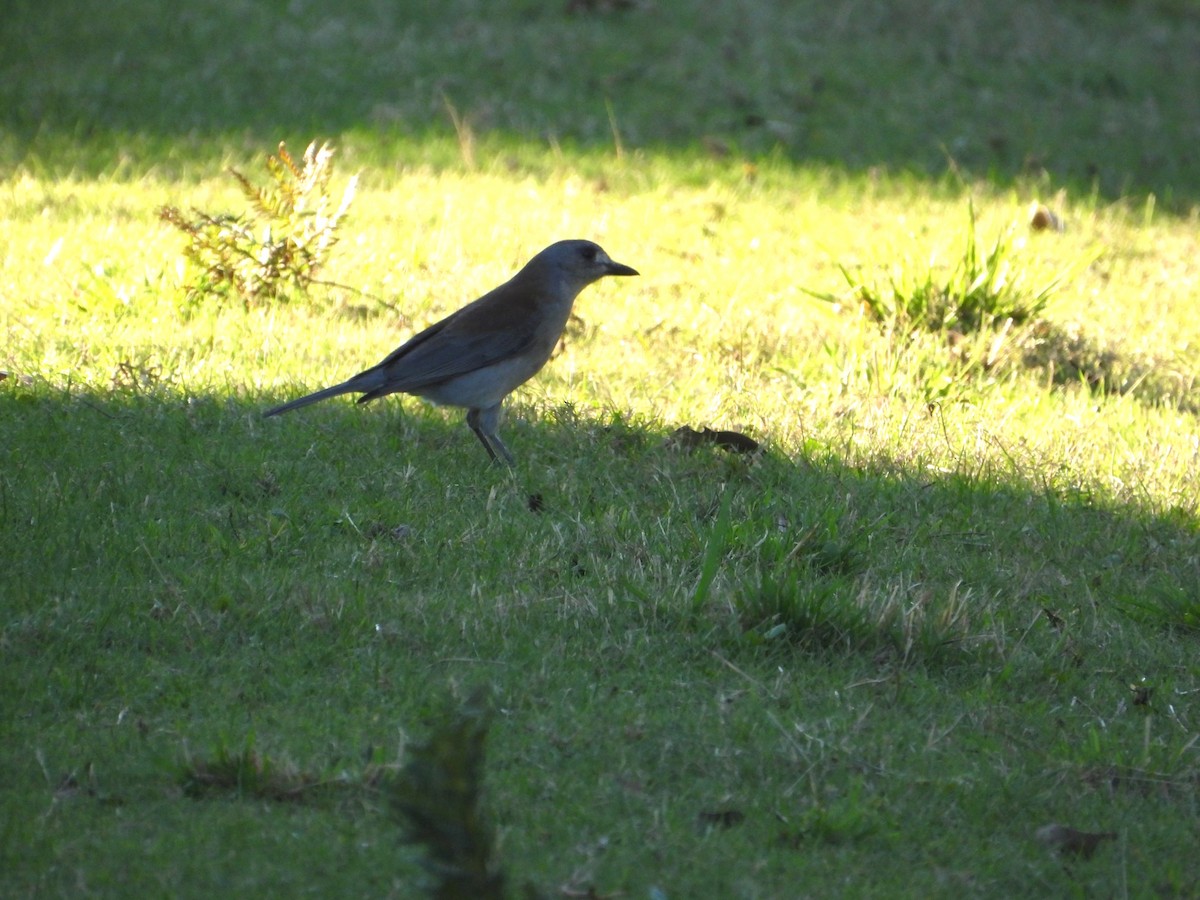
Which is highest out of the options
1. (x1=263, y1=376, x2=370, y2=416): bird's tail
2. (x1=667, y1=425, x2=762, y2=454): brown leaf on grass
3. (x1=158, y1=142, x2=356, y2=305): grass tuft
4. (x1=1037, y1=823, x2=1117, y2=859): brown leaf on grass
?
(x1=158, y1=142, x2=356, y2=305): grass tuft

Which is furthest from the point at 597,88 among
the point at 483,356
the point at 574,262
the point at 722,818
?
the point at 722,818

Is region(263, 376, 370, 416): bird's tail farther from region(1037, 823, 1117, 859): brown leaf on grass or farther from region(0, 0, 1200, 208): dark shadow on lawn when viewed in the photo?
region(0, 0, 1200, 208): dark shadow on lawn

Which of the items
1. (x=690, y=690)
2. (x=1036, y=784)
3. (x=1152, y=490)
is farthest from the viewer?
(x=1152, y=490)

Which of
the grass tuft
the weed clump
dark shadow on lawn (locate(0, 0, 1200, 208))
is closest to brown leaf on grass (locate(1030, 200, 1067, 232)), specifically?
dark shadow on lawn (locate(0, 0, 1200, 208))

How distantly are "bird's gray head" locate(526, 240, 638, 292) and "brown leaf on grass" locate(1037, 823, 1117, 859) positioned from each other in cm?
350

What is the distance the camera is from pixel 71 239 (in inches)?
294

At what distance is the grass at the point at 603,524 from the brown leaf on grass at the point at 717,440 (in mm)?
47

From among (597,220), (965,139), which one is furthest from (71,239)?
(965,139)

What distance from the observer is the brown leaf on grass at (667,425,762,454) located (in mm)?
5719

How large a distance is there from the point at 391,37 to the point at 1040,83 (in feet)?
18.5

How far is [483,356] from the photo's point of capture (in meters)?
5.68

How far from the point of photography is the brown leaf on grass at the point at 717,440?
225 inches

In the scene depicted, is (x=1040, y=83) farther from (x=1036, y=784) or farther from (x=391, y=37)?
(x=1036, y=784)

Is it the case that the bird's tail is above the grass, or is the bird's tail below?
above
